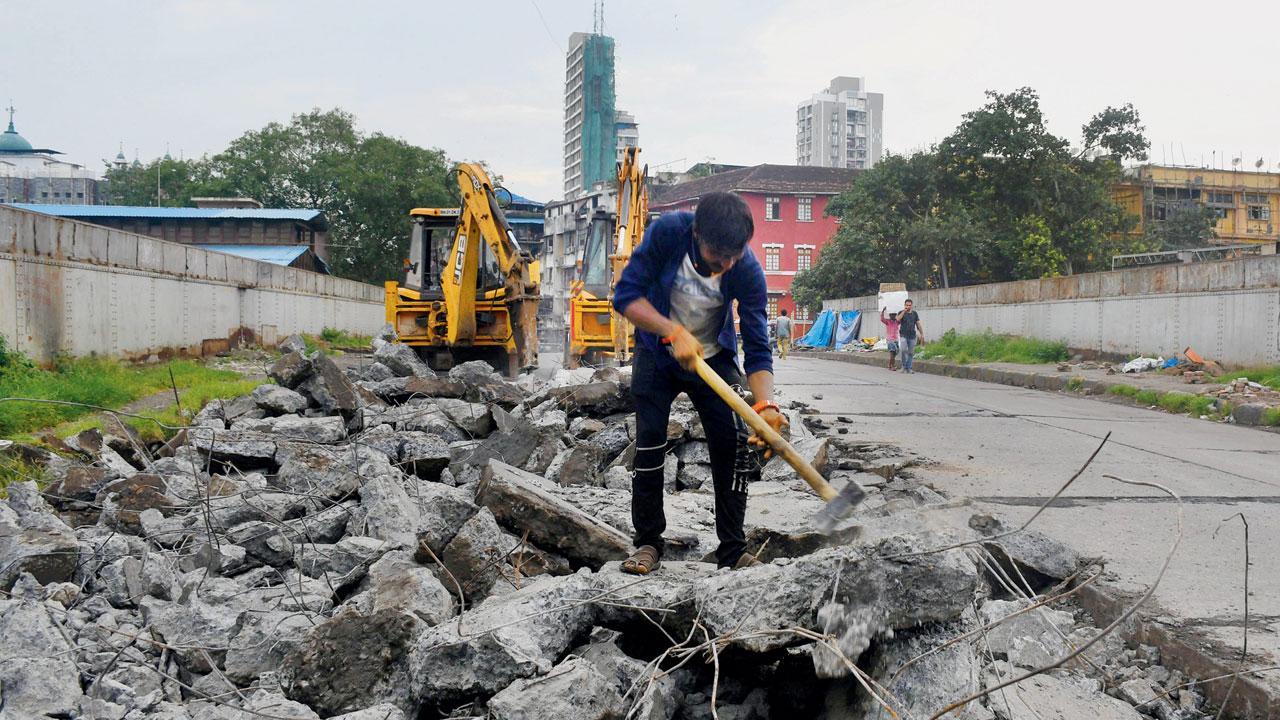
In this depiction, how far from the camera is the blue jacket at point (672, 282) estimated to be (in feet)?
12.4

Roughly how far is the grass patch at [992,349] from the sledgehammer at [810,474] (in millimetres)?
18274

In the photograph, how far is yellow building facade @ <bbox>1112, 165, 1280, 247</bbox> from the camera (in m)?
43.8

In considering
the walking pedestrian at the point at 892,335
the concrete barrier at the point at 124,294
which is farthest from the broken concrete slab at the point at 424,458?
the walking pedestrian at the point at 892,335

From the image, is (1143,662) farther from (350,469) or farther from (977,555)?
(350,469)

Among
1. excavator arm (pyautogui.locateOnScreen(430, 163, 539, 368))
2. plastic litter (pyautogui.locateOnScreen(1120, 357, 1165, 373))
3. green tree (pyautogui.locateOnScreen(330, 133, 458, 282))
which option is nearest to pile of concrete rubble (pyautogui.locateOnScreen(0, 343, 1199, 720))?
excavator arm (pyautogui.locateOnScreen(430, 163, 539, 368))

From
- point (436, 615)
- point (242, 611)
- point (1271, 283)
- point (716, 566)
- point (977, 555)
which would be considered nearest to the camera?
point (977, 555)

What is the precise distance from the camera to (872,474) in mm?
6797

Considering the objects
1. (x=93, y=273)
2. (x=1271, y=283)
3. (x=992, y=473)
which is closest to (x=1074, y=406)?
(x=1271, y=283)

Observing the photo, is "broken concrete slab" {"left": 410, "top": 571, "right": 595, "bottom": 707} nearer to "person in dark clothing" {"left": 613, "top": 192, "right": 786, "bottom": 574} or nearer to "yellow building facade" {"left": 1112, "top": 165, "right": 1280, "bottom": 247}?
"person in dark clothing" {"left": 613, "top": 192, "right": 786, "bottom": 574}

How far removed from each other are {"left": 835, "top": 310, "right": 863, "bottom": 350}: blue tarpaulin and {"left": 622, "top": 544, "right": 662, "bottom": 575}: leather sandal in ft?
106

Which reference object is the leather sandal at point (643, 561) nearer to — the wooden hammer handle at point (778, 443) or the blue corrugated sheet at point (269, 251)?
the wooden hammer handle at point (778, 443)

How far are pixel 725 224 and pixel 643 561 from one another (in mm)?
1339

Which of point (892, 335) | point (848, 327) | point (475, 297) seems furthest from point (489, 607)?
point (848, 327)

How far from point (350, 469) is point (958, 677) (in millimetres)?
3769
